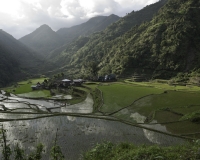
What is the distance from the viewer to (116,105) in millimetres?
35125

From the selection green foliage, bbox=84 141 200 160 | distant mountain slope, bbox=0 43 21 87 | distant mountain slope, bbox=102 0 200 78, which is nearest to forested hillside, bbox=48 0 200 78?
distant mountain slope, bbox=102 0 200 78

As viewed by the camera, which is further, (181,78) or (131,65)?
(131,65)

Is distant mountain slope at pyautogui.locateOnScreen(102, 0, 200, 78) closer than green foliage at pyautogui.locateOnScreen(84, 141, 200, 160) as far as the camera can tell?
No

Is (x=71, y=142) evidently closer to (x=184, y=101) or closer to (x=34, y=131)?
(x=34, y=131)

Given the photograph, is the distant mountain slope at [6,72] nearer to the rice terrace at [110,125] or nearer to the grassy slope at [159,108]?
the rice terrace at [110,125]

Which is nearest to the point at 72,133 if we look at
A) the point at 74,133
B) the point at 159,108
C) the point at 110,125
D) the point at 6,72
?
the point at 74,133

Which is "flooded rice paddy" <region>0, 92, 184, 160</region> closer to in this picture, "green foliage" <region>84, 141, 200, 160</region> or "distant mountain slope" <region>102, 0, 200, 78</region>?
"green foliage" <region>84, 141, 200, 160</region>

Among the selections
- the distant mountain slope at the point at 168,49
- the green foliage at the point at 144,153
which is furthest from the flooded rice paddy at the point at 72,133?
the distant mountain slope at the point at 168,49

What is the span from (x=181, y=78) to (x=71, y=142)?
5770cm

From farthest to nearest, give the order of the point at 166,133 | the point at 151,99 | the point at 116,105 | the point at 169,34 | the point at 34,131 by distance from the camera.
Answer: the point at 169,34 < the point at 151,99 < the point at 116,105 < the point at 34,131 < the point at 166,133

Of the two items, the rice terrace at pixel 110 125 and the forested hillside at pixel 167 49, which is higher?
the forested hillside at pixel 167 49

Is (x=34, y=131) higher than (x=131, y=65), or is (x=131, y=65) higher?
(x=131, y=65)

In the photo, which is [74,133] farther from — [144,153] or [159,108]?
[159,108]

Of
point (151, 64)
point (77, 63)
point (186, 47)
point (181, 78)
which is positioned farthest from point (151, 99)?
point (77, 63)
